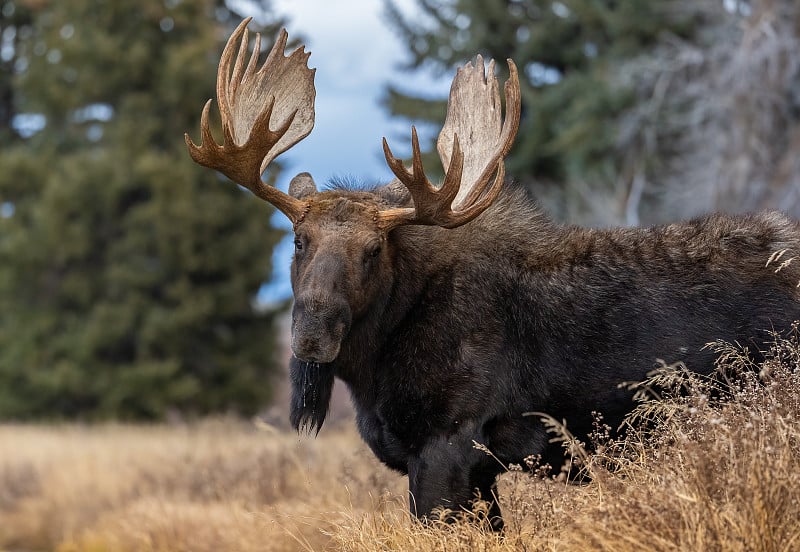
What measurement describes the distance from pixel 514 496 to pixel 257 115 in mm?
3000

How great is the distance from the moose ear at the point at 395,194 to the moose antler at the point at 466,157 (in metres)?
0.22

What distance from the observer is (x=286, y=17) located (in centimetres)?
2247

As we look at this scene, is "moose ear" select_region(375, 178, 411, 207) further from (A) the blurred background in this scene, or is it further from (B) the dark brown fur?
(A) the blurred background

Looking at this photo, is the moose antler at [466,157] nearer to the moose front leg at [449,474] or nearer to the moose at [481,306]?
the moose at [481,306]

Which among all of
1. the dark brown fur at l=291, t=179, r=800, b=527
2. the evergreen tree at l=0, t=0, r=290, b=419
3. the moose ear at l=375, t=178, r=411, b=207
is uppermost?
the moose ear at l=375, t=178, r=411, b=207

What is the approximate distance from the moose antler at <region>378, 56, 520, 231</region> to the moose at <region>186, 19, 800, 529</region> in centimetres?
1

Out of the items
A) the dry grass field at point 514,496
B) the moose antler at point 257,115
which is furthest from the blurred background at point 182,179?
the moose antler at point 257,115

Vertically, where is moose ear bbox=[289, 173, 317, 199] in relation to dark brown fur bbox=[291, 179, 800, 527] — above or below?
above

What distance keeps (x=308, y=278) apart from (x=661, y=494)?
2.36 meters

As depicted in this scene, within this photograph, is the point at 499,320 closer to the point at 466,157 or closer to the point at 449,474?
the point at 449,474

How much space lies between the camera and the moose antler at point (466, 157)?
5957 mm

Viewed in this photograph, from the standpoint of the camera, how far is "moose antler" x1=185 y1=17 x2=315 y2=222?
614 cm

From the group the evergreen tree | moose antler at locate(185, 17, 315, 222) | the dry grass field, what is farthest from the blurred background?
moose antler at locate(185, 17, 315, 222)

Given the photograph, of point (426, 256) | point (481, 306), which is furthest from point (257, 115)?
point (481, 306)
